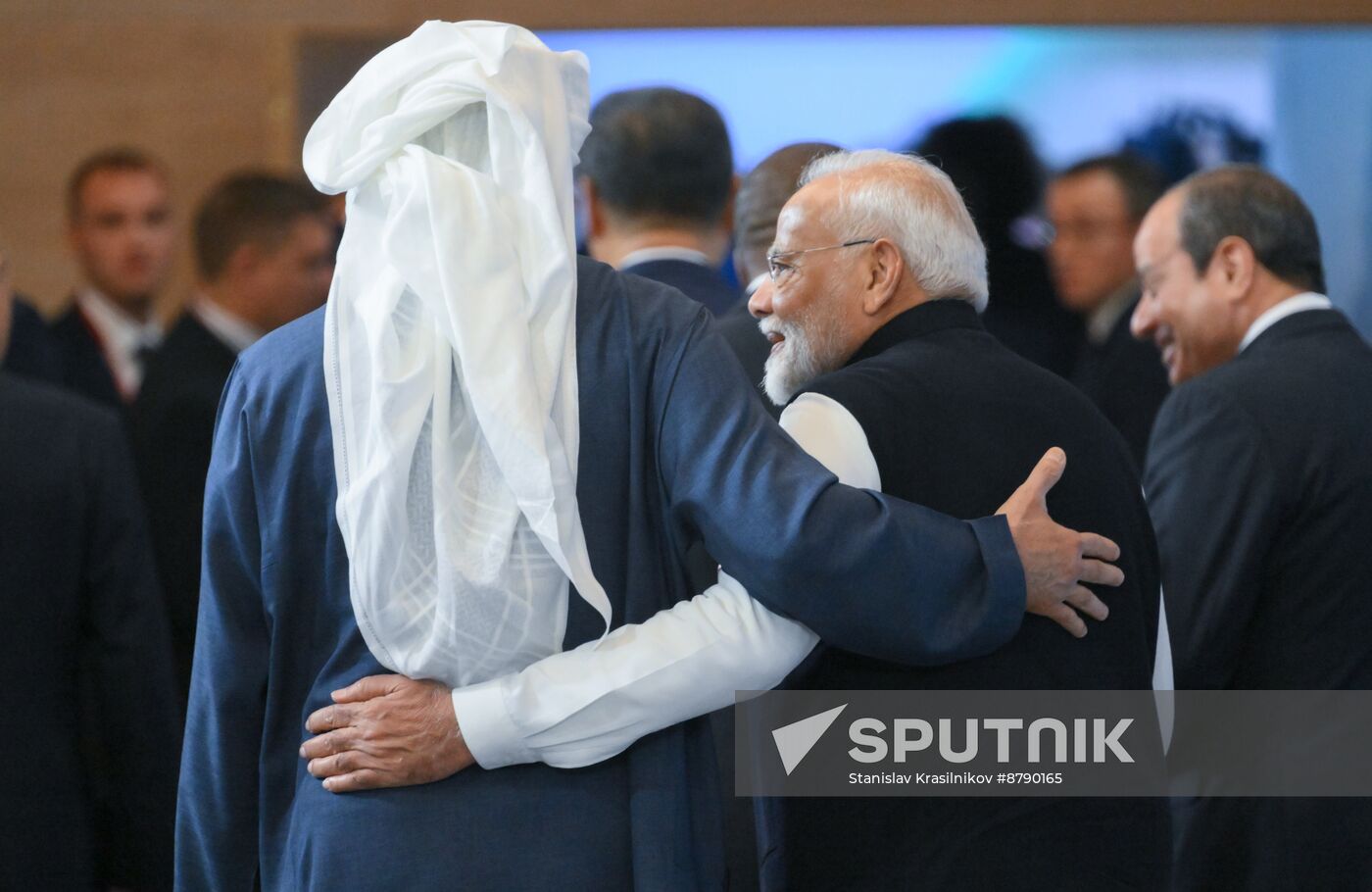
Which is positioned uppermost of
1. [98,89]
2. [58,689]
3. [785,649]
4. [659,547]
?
[98,89]

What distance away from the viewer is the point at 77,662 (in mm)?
2930

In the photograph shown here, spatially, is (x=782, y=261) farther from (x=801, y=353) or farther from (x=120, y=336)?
(x=120, y=336)

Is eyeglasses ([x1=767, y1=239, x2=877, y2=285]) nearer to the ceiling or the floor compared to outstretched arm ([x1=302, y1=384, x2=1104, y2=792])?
nearer to the ceiling

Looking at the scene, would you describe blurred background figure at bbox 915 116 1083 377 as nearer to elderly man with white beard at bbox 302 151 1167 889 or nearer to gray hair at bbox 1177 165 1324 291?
gray hair at bbox 1177 165 1324 291

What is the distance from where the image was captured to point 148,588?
2.95m

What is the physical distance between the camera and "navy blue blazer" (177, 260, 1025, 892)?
1.72m

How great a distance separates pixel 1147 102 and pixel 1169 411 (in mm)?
2497

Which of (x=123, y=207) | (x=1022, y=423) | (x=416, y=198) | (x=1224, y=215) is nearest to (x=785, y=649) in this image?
(x=1022, y=423)

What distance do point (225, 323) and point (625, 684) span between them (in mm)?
2819

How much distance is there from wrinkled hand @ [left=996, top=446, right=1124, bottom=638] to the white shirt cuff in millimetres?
602

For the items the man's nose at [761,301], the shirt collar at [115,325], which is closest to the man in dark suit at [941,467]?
the man's nose at [761,301]

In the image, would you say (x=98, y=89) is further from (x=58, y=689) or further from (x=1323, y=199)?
(x=1323, y=199)

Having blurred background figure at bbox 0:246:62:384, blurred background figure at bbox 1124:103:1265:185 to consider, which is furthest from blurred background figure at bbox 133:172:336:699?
blurred background figure at bbox 1124:103:1265:185

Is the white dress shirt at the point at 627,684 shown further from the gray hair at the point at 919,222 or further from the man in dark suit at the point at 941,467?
the gray hair at the point at 919,222
